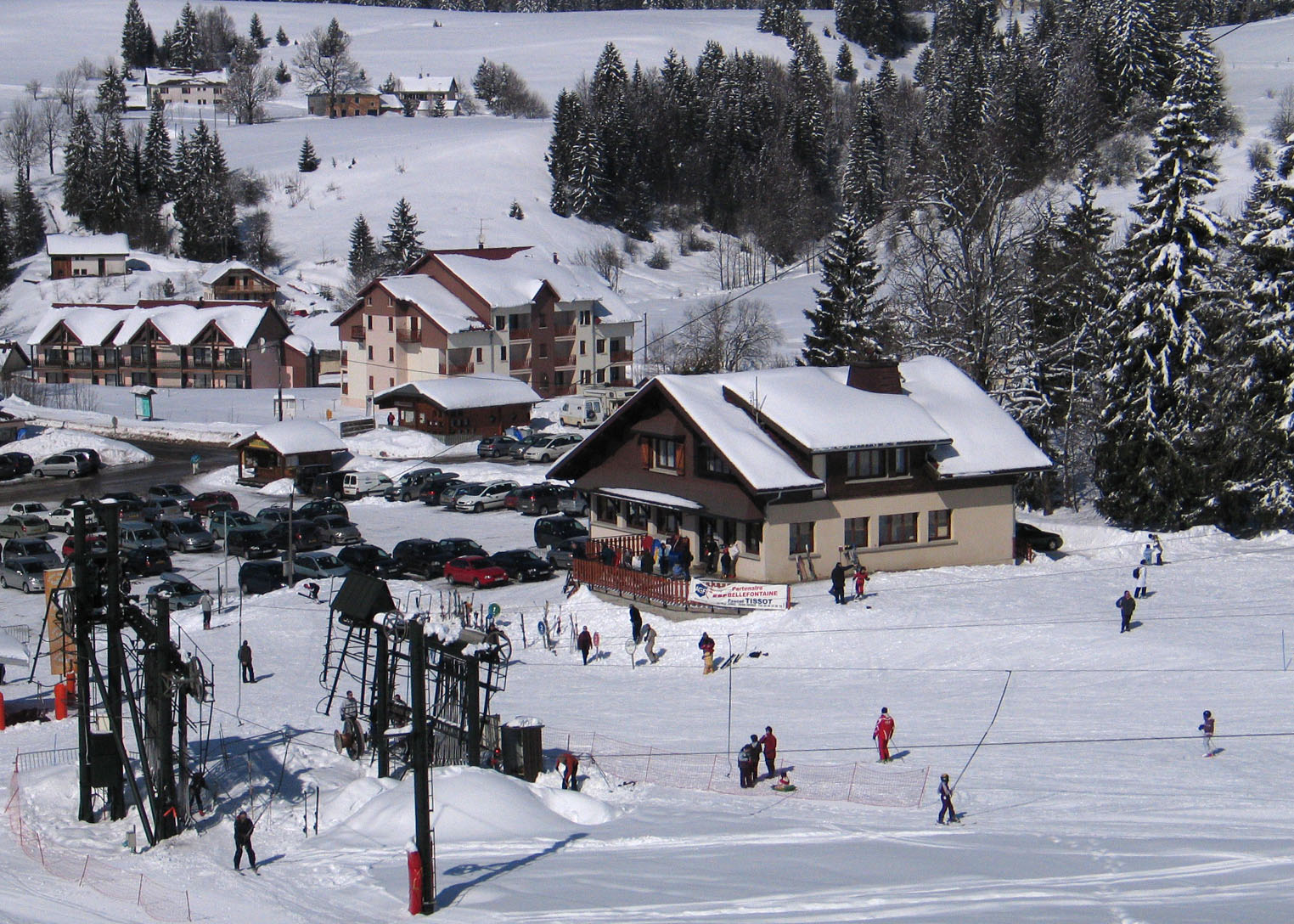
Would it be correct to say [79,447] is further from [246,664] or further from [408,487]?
[246,664]

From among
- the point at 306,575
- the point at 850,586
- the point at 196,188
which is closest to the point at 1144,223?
the point at 850,586

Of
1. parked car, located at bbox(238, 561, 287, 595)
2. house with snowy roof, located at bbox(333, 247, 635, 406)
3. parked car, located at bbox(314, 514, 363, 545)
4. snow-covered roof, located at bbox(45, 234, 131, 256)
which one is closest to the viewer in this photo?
parked car, located at bbox(238, 561, 287, 595)

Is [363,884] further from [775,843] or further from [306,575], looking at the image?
[306,575]

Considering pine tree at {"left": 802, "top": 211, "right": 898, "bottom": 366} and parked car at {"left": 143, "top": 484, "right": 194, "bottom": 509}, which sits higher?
pine tree at {"left": 802, "top": 211, "right": 898, "bottom": 366}

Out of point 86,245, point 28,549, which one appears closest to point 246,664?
point 28,549

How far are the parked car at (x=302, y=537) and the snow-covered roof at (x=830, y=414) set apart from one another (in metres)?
16.6

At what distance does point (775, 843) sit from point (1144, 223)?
111ft

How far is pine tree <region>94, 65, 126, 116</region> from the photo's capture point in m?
176

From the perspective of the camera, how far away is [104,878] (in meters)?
20.7

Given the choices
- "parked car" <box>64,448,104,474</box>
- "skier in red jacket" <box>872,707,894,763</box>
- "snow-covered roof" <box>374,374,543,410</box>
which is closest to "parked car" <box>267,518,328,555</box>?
"parked car" <box>64,448,104,474</box>

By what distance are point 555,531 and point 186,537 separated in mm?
12895

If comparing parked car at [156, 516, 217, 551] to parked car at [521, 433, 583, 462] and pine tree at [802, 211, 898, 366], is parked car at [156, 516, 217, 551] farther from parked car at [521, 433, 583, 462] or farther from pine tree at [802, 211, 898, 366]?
pine tree at [802, 211, 898, 366]

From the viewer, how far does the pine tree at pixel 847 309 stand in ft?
214

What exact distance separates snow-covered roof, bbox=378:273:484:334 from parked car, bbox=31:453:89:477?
77.4ft
